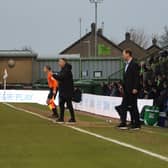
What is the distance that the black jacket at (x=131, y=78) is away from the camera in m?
15.8

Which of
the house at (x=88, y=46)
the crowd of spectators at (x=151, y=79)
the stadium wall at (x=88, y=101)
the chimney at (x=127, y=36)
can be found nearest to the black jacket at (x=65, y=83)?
the stadium wall at (x=88, y=101)

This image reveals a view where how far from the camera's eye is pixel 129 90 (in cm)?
1588

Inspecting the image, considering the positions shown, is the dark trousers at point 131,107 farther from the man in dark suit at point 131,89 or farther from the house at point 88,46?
the house at point 88,46

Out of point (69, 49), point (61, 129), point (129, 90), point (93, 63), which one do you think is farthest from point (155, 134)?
point (69, 49)

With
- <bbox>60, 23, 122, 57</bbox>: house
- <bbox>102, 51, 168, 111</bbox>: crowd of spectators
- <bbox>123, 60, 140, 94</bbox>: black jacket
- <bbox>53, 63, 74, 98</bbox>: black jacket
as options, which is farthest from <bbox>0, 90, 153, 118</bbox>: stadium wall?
<bbox>60, 23, 122, 57</bbox>: house

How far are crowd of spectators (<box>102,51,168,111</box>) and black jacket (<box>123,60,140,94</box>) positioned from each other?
6.18 meters

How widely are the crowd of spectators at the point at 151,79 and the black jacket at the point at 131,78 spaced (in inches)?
243

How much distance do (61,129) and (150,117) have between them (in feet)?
12.4

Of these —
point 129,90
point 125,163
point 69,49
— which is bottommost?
point 125,163

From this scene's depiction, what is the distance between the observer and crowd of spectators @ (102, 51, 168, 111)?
77.2 feet

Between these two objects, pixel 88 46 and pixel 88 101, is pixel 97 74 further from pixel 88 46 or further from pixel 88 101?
pixel 88 46

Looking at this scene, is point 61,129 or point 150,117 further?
point 150,117

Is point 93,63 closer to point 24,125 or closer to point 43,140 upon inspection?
point 24,125

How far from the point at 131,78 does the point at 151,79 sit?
13.6 metres
